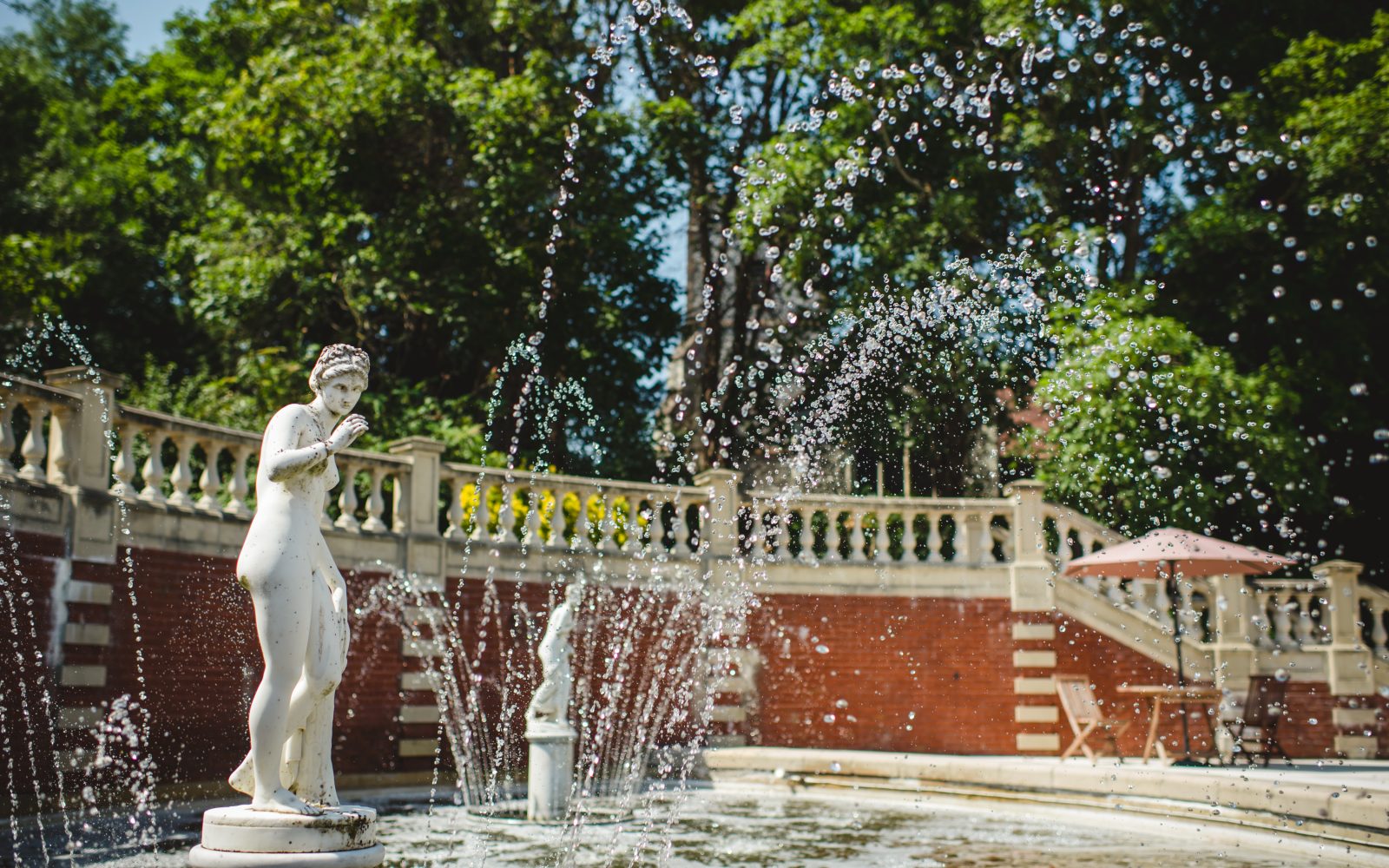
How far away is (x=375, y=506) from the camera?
42.5 ft

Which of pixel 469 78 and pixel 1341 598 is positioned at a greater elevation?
pixel 469 78

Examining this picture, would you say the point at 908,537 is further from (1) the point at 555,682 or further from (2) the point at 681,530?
(1) the point at 555,682

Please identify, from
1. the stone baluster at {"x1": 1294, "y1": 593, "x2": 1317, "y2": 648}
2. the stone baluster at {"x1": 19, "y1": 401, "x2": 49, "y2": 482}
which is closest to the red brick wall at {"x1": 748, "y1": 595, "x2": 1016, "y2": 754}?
the stone baluster at {"x1": 1294, "y1": 593, "x2": 1317, "y2": 648}

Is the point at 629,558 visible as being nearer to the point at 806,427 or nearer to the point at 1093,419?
the point at 806,427

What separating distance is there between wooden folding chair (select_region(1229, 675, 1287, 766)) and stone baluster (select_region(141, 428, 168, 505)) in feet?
35.6

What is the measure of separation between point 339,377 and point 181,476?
21.4ft

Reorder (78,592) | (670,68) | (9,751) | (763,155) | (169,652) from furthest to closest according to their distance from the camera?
(670,68) < (763,155) < (169,652) < (78,592) < (9,751)

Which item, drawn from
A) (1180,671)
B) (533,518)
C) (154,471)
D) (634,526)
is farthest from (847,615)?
(154,471)

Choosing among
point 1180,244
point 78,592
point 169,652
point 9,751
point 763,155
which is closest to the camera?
point 9,751

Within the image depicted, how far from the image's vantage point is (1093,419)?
51.0 feet

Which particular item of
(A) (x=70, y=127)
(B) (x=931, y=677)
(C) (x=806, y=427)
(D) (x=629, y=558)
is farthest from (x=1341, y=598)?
(A) (x=70, y=127)

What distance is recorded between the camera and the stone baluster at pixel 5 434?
31.7 ft

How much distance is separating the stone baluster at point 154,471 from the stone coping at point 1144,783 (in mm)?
6354

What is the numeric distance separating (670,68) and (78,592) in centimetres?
1626
